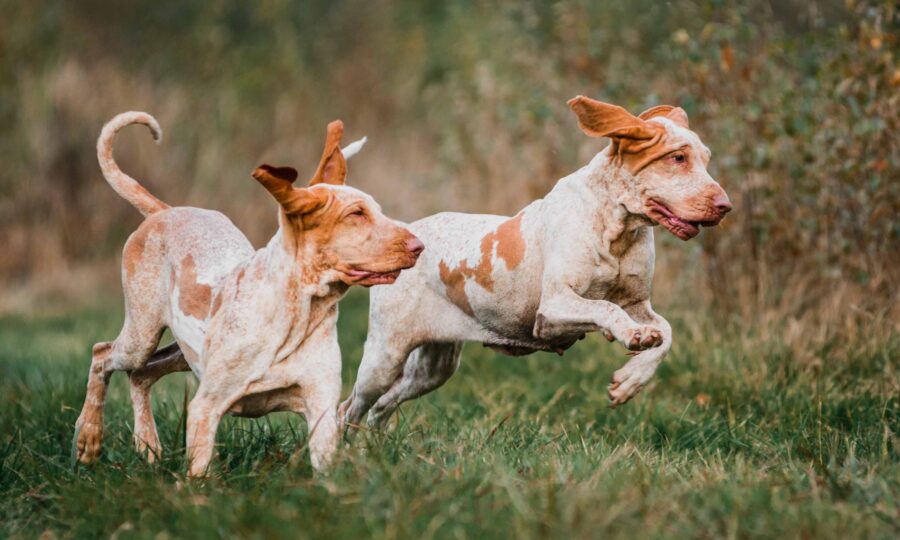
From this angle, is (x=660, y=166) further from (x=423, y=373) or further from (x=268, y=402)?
(x=268, y=402)

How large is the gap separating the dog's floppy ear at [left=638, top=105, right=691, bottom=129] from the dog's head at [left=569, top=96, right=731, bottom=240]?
0.51 ft

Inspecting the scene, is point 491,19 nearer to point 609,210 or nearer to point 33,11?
point 33,11

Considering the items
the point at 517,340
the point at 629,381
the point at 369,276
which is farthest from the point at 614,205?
the point at 369,276

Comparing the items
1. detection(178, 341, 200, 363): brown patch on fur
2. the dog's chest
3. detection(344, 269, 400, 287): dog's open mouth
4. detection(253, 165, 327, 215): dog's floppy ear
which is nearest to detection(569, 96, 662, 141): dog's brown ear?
the dog's chest

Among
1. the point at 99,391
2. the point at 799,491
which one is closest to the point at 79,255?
the point at 99,391

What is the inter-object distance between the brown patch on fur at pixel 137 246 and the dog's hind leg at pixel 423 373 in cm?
136

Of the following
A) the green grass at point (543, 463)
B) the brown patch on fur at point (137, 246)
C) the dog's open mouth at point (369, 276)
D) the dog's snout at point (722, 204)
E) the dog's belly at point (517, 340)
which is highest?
the dog's snout at point (722, 204)

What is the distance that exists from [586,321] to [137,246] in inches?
76.7

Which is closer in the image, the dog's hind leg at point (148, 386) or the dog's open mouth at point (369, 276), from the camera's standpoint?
the dog's open mouth at point (369, 276)

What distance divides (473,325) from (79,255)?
27.4ft

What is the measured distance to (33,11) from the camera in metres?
13.4

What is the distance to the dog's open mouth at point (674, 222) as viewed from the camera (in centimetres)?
465

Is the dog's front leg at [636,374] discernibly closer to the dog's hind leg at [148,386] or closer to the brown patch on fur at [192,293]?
the brown patch on fur at [192,293]

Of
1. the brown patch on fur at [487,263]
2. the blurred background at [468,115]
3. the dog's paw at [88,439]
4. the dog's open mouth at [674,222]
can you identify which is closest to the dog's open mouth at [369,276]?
the brown patch on fur at [487,263]
